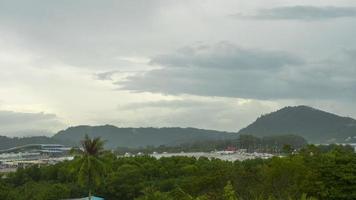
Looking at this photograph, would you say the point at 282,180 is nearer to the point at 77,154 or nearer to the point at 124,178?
the point at 77,154

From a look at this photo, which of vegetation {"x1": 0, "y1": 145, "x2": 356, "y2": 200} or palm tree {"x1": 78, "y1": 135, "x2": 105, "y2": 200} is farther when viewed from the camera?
palm tree {"x1": 78, "y1": 135, "x2": 105, "y2": 200}

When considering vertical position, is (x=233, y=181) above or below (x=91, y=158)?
below

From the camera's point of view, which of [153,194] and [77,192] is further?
[77,192]

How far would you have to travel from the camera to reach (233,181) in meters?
70.6

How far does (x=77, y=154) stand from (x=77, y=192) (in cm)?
2833

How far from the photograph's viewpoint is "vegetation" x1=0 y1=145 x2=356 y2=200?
6181 cm

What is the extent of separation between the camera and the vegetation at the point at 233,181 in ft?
203

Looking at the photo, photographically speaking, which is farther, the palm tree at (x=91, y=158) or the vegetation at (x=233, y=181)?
the palm tree at (x=91, y=158)

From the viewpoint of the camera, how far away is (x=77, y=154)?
72375mm

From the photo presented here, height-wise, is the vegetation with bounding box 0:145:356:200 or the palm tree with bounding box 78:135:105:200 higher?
the palm tree with bounding box 78:135:105:200

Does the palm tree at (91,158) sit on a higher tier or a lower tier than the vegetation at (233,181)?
higher

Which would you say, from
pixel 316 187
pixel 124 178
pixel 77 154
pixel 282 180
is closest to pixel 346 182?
pixel 316 187

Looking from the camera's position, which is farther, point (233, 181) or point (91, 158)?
point (91, 158)

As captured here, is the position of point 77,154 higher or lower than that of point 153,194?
higher
